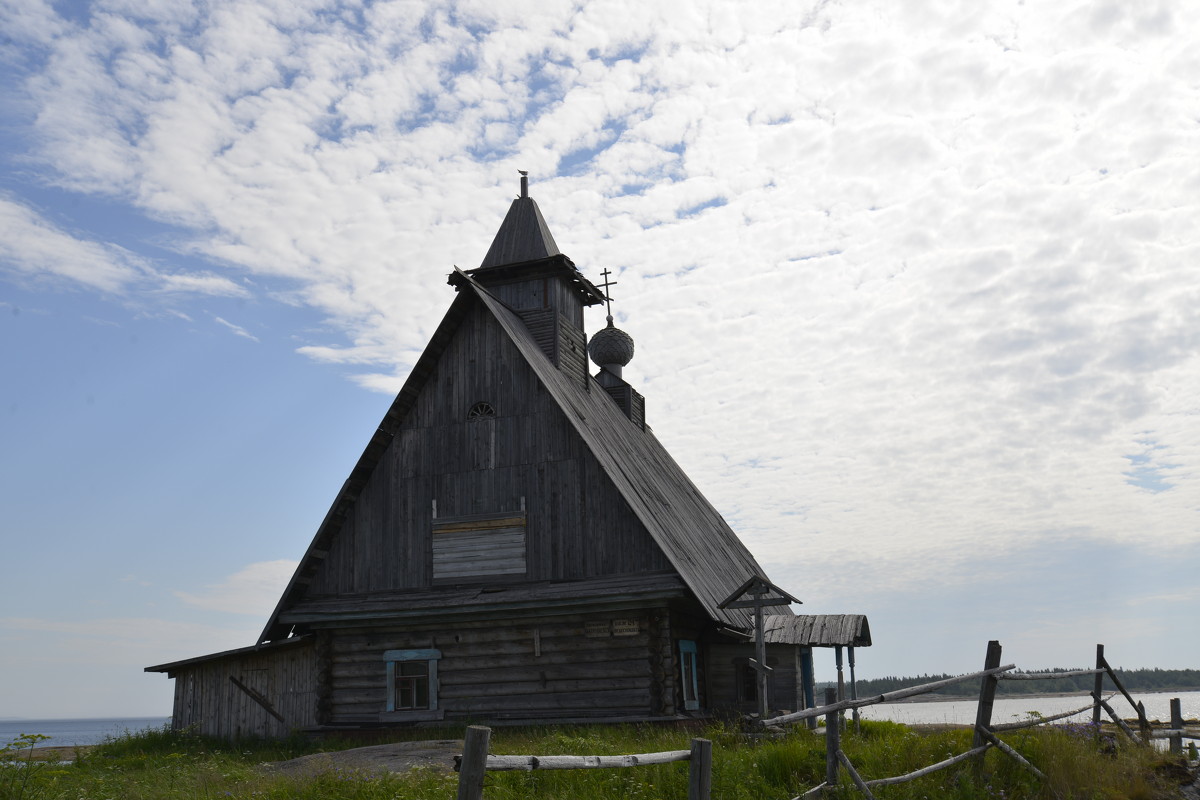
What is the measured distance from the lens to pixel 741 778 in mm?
10773

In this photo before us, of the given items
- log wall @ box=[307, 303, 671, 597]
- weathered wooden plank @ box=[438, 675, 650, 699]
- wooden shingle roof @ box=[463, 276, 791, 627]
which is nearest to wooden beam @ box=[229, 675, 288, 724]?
log wall @ box=[307, 303, 671, 597]

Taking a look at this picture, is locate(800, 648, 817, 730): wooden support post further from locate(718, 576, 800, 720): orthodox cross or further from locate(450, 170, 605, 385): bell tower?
locate(450, 170, 605, 385): bell tower

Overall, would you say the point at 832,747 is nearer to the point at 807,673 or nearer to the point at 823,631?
the point at 823,631

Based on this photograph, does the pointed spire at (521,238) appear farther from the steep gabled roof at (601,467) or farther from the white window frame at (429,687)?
the white window frame at (429,687)

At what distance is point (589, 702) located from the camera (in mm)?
18453

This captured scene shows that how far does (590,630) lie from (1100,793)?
9.95 metres

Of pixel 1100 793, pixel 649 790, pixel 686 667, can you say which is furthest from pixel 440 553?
pixel 1100 793

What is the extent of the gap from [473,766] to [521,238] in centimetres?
2121

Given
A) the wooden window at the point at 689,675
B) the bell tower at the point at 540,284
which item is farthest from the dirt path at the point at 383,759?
the bell tower at the point at 540,284

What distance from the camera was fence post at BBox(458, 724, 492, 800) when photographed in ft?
20.8

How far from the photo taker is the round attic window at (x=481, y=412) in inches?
824

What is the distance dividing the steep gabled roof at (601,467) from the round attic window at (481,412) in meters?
1.36

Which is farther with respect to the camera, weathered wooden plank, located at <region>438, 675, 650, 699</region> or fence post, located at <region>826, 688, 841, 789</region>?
weathered wooden plank, located at <region>438, 675, 650, 699</region>

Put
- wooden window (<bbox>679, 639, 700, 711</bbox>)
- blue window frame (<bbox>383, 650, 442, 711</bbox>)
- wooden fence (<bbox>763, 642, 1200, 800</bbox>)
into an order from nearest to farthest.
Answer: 1. wooden fence (<bbox>763, 642, 1200, 800</bbox>)
2. wooden window (<bbox>679, 639, 700, 711</bbox>)
3. blue window frame (<bbox>383, 650, 442, 711</bbox>)
